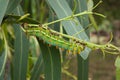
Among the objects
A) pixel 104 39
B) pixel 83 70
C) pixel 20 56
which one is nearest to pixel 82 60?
pixel 83 70

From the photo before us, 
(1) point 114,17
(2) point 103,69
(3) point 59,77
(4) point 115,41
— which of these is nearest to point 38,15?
(3) point 59,77

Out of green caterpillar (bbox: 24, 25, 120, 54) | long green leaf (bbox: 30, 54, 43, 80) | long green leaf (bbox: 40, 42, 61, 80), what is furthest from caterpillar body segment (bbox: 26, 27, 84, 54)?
long green leaf (bbox: 30, 54, 43, 80)

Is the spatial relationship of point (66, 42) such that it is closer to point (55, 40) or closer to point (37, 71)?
point (55, 40)

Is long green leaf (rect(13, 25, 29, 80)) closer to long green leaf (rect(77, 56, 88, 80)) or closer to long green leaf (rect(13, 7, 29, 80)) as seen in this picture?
long green leaf (rect(13, 7, 29, 80))

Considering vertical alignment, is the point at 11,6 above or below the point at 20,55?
above

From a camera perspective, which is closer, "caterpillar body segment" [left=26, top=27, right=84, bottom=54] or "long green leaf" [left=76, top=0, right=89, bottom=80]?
"caterpillar body segment" [left=26, top=27, right=84, bottom=54]
